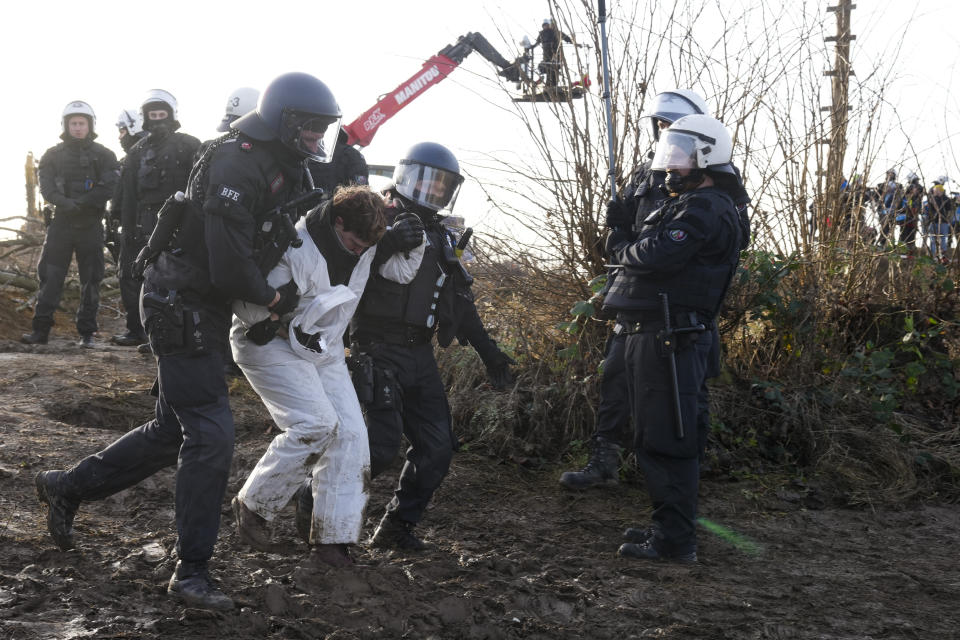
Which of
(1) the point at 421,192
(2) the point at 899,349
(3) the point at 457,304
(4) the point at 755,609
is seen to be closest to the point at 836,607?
(4) the point at 755,609

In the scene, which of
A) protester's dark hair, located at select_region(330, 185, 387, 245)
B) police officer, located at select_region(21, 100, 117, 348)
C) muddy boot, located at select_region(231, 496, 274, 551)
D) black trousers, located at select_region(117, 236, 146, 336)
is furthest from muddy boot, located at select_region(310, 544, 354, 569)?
police officer, located at select_region(21, 100, 117, 348)

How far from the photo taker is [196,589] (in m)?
3.35

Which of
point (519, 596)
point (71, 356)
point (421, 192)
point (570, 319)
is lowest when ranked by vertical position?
point (519, 596)

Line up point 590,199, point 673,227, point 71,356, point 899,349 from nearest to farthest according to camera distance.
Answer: point 673,227
point 590,199
point 899,349
point 71,356

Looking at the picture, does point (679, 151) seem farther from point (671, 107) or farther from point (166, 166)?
point (166, 166)

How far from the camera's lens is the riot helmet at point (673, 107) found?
16.9 feet

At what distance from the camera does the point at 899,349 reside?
6.99 m

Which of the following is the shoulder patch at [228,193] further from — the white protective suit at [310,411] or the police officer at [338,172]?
the police officer at [338,172]

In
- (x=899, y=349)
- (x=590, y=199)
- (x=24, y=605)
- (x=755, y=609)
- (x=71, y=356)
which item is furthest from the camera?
(x=71, y=356)

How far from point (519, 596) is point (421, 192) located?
1.83 metres

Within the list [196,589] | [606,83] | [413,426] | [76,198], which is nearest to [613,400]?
[413,426]

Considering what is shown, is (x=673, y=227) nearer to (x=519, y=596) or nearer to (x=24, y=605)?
(x=519, y=596)

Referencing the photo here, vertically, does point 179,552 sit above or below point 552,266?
below

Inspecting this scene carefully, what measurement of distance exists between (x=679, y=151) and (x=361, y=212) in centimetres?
153
